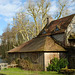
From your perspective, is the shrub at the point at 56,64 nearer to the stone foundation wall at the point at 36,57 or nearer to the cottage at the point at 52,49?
the cottage at the point at 52,49

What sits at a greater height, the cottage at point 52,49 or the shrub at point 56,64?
the cottage at point 52,49

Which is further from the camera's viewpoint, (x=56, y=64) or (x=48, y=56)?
(x=48, y=56)

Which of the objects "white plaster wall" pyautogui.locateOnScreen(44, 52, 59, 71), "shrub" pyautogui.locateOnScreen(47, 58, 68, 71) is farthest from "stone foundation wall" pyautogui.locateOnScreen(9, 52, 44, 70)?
"shrub" pyautogui.locateOnScreen(47, 58, 68, 71)

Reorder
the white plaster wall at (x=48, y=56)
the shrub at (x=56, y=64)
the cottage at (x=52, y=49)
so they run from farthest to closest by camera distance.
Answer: the cottage at (x=52, y=49), the white plaster wall at (x=48, y=56), the shrub at (x=56, y=64)

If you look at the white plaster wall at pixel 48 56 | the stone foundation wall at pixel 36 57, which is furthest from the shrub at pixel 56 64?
the stone foundation wall at pixel 36 57

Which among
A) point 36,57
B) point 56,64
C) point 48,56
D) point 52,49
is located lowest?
point 56,64

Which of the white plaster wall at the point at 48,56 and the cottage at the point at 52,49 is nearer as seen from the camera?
the white plaster wall at the point at 48,56

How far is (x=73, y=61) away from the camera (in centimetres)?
1839

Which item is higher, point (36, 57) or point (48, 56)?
point (48, 56)

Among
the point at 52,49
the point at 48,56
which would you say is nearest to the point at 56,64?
the point at 48,56

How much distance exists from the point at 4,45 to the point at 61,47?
31.4m

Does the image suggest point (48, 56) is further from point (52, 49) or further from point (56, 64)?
point (56, 64)

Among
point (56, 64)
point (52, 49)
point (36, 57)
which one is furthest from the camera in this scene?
point (36, 57)

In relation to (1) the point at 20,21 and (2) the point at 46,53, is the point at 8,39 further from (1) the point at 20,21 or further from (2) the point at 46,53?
(2) the point at 46,53
